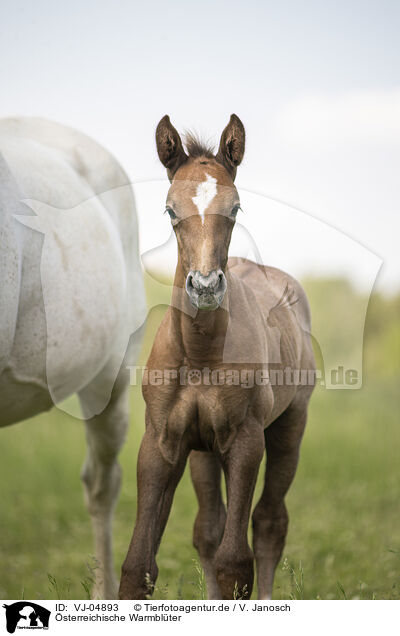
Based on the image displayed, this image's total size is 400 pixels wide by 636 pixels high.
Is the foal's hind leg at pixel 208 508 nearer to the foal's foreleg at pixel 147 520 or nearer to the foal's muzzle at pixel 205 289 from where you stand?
the foal's foreleg at pixel 147 520

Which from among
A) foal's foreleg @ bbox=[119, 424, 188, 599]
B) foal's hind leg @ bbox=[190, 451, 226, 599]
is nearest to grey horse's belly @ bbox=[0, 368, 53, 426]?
foal's hind leg @ bbox=[190, 451, 226, 599]

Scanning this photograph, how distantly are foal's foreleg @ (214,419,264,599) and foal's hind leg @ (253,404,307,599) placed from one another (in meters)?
0.44

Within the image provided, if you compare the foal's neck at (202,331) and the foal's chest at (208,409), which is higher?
the foal's neck at (202,331)

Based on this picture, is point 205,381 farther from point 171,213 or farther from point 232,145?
point 232,145

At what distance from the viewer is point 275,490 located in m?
2.54

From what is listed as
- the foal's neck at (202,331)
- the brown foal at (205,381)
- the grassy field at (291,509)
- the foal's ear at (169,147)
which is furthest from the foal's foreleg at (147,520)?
the grassy field at (291,509)

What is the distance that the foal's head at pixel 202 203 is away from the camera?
182cm

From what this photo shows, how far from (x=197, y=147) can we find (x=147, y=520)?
3.58 ft

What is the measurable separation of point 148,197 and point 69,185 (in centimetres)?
88

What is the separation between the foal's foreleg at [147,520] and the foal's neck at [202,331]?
11.1 inches

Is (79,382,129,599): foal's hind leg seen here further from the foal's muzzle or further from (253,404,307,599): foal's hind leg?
the foal's muzzle
